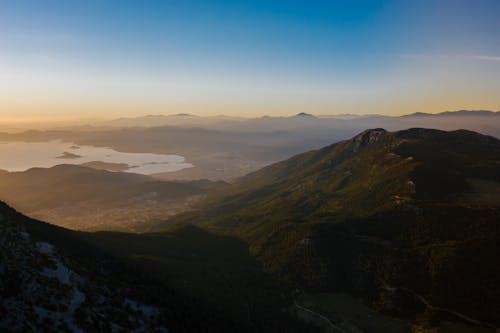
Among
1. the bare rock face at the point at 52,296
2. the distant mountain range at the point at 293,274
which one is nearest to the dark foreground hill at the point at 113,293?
the bare rock face at the point at 52,296

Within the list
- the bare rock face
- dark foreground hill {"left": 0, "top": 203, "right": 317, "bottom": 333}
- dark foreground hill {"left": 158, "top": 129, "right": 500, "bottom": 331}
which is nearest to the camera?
the bare rock face

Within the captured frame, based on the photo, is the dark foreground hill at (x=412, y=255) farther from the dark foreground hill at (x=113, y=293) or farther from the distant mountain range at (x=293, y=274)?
the dark foreground hill at (x=113, y=293)

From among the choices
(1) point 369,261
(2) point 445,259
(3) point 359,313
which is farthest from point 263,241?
(2) point 445,259

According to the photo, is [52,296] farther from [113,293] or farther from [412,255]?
[412,255]

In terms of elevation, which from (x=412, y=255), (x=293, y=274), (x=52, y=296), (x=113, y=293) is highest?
(x=52, y=296)

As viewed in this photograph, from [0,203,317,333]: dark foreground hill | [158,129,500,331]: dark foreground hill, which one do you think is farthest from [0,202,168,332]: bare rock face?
[158,129,500,331]: dark foreground hill

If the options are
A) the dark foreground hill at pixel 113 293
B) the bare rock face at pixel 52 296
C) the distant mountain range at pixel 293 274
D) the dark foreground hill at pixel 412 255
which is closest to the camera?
the bare rock face at pixel 52 296

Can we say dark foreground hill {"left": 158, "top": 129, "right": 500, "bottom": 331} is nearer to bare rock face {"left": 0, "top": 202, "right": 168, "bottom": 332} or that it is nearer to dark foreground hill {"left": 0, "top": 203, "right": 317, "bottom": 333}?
dark foreground hill {"left": 0, "top": 203, "right": 317, "bottom": 333}

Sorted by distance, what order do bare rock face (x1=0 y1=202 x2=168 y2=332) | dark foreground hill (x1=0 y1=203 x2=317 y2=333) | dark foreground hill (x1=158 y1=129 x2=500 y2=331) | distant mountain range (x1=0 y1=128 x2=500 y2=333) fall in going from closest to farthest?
bare rock face (x1=0 y1=202 x2=168 y2=332), dark foreground hill (x1=0 y1=203 x2=317 y2=333), distant mountain range (x1=0 y1=128 x2=500 y2=333), dark foreground hill (x1=158 y1=129 x2=500 y2=331)

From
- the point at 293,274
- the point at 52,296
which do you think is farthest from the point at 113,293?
the point at 293,274

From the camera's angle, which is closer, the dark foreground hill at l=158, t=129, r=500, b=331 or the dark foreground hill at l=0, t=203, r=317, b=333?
the dark foreground hill at l=0, t=203, r=317, b=333

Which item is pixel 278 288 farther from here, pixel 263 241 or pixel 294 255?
pixel 263 241

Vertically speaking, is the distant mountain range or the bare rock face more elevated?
the bare rock face
